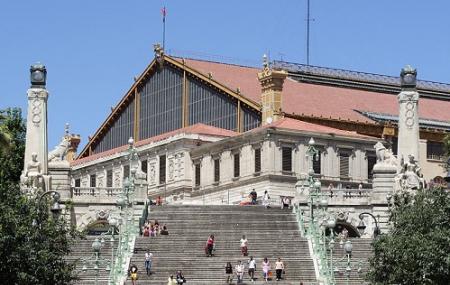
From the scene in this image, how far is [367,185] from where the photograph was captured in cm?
11612

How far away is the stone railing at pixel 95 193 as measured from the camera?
10312cm

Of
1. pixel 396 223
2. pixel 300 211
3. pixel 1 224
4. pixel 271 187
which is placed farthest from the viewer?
pixel 271 187

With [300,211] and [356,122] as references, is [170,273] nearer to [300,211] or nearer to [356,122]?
[300,211]

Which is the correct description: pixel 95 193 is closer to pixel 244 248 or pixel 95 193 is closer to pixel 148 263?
pixel 244 248

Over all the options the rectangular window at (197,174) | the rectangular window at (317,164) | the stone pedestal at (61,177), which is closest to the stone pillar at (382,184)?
the rectangular window at (317,164)

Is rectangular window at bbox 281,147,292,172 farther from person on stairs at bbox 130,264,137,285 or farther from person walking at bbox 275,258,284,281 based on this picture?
person on stairs at bbox 130,264,137,285

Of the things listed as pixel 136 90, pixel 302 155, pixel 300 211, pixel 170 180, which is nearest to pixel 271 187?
pixel 302 155

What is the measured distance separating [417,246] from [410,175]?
27.3m

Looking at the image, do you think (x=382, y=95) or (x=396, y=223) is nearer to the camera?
(x=396, y=223)

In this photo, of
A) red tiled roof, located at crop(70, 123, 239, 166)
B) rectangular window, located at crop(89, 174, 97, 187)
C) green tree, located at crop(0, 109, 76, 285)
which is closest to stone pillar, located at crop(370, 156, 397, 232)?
red tiled roof, located at crop(70, 123, 239, 166)

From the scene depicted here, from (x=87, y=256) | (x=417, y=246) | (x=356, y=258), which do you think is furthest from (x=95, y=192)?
(x=417, y=246)

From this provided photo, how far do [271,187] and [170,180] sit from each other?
11.6 meters

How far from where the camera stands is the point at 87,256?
84.9 meters

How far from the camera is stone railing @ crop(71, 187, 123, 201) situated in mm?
103125
